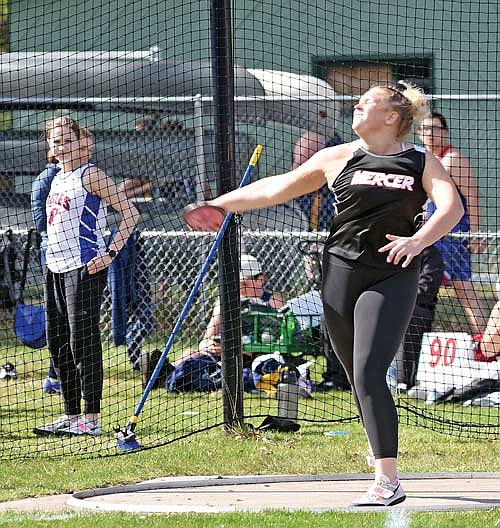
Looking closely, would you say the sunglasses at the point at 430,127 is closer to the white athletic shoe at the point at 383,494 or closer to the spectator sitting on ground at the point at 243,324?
the spectator sitting on ground at the point at 243,324

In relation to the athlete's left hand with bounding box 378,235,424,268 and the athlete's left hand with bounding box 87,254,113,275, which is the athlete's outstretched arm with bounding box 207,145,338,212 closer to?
the athlete's left hand with bounding box 378,235,424,268

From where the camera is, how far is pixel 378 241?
501 centimetres

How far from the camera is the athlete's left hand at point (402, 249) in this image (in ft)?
15.9

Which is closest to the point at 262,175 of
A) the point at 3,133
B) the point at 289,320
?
the point at 3,133

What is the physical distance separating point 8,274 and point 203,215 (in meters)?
5.73

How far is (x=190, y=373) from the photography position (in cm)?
844

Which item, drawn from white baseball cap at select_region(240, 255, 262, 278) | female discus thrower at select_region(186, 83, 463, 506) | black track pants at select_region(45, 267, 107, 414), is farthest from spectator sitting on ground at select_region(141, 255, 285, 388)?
female discus thrower at select_region(186, 83, 463, 506)

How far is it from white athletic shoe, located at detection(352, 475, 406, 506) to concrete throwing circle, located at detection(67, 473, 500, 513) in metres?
0.04

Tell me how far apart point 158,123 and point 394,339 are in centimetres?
695

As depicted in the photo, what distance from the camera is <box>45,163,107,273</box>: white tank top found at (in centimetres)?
702

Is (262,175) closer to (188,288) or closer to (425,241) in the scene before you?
(188,288)

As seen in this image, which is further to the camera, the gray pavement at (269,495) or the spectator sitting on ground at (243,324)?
the spectator sitting on ground at (243,324)

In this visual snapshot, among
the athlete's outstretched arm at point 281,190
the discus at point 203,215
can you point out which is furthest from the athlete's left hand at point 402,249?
the discus at point 203,215

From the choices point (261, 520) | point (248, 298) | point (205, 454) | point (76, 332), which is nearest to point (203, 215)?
point (261, 520)
